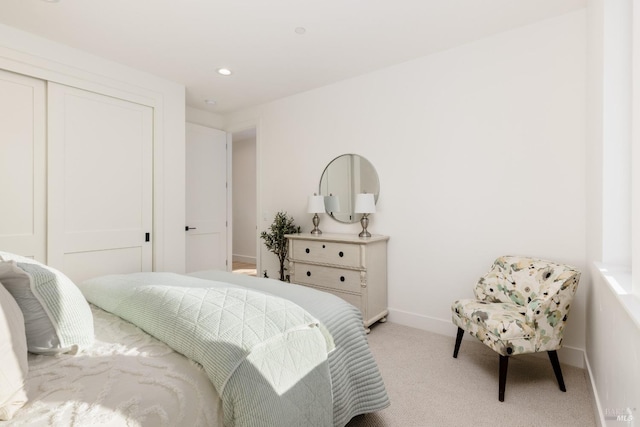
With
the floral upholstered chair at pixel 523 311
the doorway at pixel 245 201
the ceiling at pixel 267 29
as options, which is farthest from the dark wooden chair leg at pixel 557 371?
the doorway at pixel 245 201

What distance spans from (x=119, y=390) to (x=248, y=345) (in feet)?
1.23

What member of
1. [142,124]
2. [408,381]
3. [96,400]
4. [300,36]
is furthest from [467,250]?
[142,124]

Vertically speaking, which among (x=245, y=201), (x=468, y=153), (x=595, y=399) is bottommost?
(x=595, y=399)

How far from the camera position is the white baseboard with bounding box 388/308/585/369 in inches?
93.0

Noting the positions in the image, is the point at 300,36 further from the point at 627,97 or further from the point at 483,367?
the point at 483,367

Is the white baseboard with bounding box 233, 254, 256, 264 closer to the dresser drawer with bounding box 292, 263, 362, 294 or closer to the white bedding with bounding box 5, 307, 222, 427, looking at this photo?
the dresser drawer with bounding box 292, 263, 362, 294

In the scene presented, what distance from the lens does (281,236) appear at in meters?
3.86

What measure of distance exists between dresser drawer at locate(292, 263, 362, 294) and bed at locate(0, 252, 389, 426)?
56.2 inches

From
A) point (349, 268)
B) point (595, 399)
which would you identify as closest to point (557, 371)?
point (595, 399)

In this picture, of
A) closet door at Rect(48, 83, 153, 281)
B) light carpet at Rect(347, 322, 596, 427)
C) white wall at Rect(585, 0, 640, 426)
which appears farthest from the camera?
closet door at Rect(48, 83, 153, 281)

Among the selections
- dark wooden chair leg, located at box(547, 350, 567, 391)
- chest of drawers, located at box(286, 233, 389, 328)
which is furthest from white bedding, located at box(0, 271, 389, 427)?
chest of drawers, located at box(286, 233, 389, 328)

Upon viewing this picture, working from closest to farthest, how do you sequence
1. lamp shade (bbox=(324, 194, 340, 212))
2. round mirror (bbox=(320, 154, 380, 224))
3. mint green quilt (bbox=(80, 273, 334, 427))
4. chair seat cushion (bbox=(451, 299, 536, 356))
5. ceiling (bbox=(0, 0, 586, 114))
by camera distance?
mint green quilt (bbox=(80, 273, 334, 427))
chair seat cushion (bbox=(451, 299, 536, 356))
ceiling (bbox=(0, 0, 586, 114))
round mirror (bbox=(320, 154, 380, 224))
lamp shade (bbox=(324, 194, 340, 212))

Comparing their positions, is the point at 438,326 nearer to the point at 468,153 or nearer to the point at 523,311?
the point at 523,311

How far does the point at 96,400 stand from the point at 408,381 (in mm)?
1844
